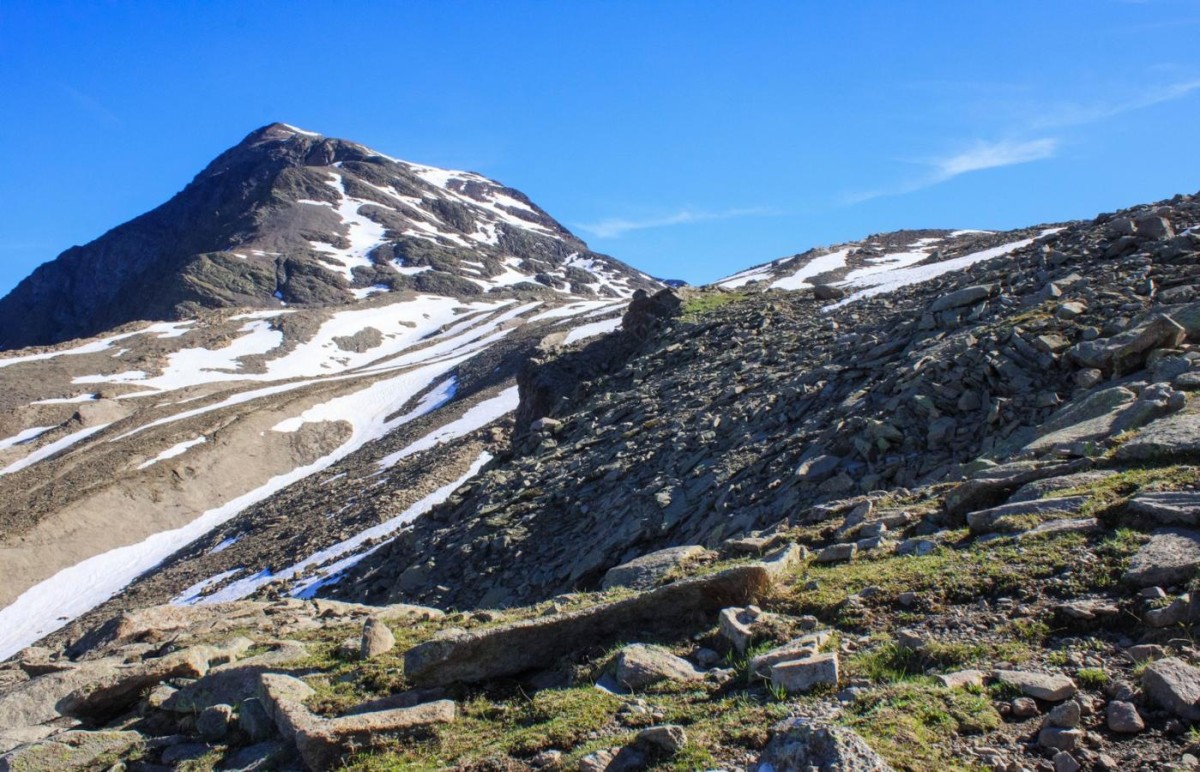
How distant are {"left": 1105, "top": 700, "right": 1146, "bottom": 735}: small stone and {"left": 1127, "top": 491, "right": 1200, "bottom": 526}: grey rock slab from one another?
104 inches

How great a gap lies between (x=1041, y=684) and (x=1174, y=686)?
672 mm

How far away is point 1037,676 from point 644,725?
8.59 ft

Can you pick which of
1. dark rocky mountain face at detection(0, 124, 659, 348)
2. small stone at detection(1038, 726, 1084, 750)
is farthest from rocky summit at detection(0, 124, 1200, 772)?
dark rocky mountain face at detection(0, 124, 659, 348)

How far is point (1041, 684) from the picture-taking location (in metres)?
4.66

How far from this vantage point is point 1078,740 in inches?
163

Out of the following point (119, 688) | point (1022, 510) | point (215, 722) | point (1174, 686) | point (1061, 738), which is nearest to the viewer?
point (1061, 738)

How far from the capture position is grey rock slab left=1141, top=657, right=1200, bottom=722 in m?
4.18

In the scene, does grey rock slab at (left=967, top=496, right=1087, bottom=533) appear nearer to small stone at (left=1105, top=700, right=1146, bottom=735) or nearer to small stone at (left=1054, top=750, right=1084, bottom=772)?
small stone at (left=1105, top=700, right=1146, bottom=735)

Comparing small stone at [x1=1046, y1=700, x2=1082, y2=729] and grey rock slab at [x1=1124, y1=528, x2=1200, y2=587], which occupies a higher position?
grey rock slab at [x1=1124, y1=528, x2=1200, y2=587]

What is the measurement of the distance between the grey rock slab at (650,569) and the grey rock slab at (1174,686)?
16.5 ft

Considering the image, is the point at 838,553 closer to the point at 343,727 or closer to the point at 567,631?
the point at 567,631

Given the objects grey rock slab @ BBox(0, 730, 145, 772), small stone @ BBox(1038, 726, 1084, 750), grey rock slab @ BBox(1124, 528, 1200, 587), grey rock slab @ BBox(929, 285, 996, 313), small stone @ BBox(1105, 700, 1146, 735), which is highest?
grey rock slab @ BBox(929, 285, 996, 313)

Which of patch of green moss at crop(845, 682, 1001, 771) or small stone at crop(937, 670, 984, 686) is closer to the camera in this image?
patch of green moss at crop(845, 682, 1001, 771)

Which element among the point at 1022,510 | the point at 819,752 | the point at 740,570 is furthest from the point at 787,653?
the point at 1022,510
